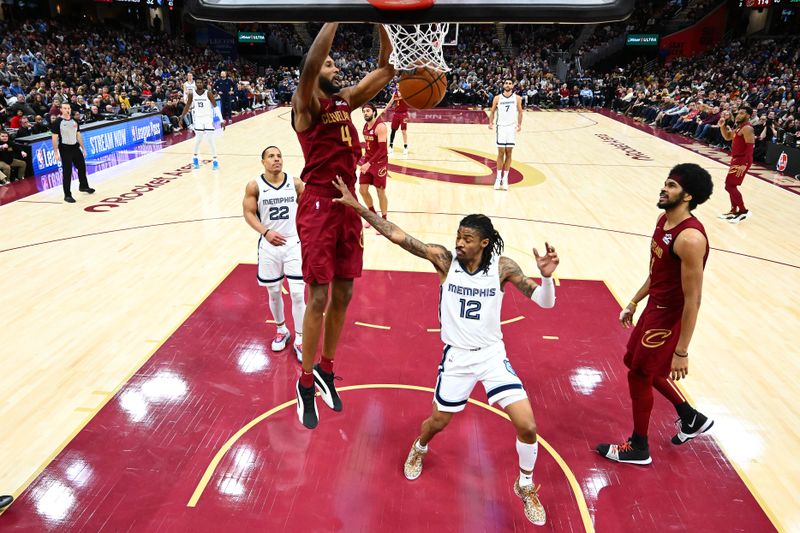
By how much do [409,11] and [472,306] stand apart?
156 cm

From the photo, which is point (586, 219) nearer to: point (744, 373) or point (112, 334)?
point (744, 373)

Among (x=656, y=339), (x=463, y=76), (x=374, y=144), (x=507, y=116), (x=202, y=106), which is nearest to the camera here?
(x=656, y=339)

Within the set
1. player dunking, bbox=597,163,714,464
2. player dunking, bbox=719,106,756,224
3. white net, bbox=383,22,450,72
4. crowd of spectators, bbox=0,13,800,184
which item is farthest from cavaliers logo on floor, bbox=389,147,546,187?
player dunking, bbox=597,163,714,464

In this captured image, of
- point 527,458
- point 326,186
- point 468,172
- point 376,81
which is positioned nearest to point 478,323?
point 527,458

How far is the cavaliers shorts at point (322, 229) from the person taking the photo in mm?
3402

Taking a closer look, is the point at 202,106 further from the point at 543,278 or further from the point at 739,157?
the point at 543,278

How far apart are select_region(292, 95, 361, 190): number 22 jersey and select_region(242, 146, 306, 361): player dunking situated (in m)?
1.69

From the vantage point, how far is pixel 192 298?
6375 mm

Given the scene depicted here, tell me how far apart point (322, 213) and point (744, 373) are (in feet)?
12.9

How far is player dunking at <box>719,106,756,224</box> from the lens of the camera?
357 inches

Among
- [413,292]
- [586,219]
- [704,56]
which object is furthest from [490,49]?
[413,292]

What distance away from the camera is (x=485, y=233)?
3301 millimetres

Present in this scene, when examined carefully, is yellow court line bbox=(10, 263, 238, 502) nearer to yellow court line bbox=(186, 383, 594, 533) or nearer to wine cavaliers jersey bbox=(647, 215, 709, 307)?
yellow court line bbox=(186, 383, 594, 533)

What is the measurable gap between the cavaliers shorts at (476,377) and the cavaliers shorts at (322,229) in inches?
34.0
